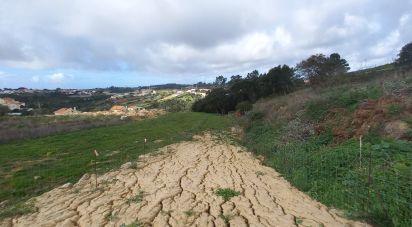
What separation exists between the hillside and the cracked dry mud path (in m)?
0.52

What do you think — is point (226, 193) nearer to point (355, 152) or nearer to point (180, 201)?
point (180, 201)

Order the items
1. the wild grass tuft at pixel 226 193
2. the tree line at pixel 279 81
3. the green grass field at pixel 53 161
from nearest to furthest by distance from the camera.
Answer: the wild grass tuft at pixel 226 193
the green grass field at pixel 53 161
the tree line at pixel 279 81

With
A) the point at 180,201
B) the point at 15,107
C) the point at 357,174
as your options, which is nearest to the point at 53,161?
the point at 180,201

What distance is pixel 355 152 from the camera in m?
10.2

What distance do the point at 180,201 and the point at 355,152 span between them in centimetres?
479

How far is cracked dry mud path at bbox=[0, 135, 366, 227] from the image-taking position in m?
7.61

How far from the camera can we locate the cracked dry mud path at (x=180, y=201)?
7.61 metres

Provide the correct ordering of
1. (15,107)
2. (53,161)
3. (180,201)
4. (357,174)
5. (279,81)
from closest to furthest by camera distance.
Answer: (357,174) < (180,201) < (53,161) < (279,81) < (15,107)

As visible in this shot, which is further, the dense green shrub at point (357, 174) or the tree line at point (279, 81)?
the tree line at point (279, 81)

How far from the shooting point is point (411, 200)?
6957 mm

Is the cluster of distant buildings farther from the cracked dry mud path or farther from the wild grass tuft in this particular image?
the wild grass tuft

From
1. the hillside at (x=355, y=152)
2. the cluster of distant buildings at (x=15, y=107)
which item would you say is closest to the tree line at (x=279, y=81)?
the hillside at (x=355, y=152)

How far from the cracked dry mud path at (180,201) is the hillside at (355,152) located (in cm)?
52

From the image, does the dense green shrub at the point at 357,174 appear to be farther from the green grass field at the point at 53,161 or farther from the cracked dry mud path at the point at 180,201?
the green grass field at the point at 53,161
